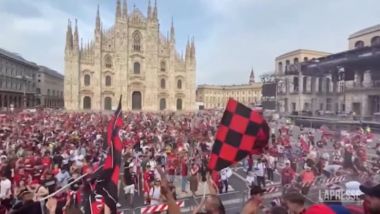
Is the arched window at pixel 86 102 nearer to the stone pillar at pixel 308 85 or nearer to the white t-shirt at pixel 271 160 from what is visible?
the stone pillar at pixel 308 85

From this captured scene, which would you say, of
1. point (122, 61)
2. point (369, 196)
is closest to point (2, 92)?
point (122, 61)

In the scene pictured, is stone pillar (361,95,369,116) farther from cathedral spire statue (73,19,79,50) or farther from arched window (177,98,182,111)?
cathedral spire statue (73,19,79,50)

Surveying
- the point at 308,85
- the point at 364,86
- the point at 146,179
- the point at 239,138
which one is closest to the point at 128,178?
the point at 146,179

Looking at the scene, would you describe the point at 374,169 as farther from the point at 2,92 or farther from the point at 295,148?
the point at 2,92

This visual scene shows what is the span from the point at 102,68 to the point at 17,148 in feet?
153

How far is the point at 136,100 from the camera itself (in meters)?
59.3

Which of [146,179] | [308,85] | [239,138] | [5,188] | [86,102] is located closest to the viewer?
[239,138]

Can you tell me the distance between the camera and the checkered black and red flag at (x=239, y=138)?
444 cm

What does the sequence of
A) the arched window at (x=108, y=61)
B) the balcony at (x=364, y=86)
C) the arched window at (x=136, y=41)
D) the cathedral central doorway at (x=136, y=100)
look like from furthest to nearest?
the arched window at (x=136, y=41) < the cathedral central doorway at (x=136, y=100) < the arched window at (x=108, y=61) < the balcony at (x=364, y=86)

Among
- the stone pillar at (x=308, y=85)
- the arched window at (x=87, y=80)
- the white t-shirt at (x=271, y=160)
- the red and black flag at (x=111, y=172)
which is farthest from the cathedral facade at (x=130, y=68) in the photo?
the red and black flag at (x=111, y=172)

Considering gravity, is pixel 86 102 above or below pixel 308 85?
below

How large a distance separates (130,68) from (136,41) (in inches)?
208

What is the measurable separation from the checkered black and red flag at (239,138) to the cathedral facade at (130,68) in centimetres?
5333

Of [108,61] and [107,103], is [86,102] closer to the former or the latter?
[107,103]
